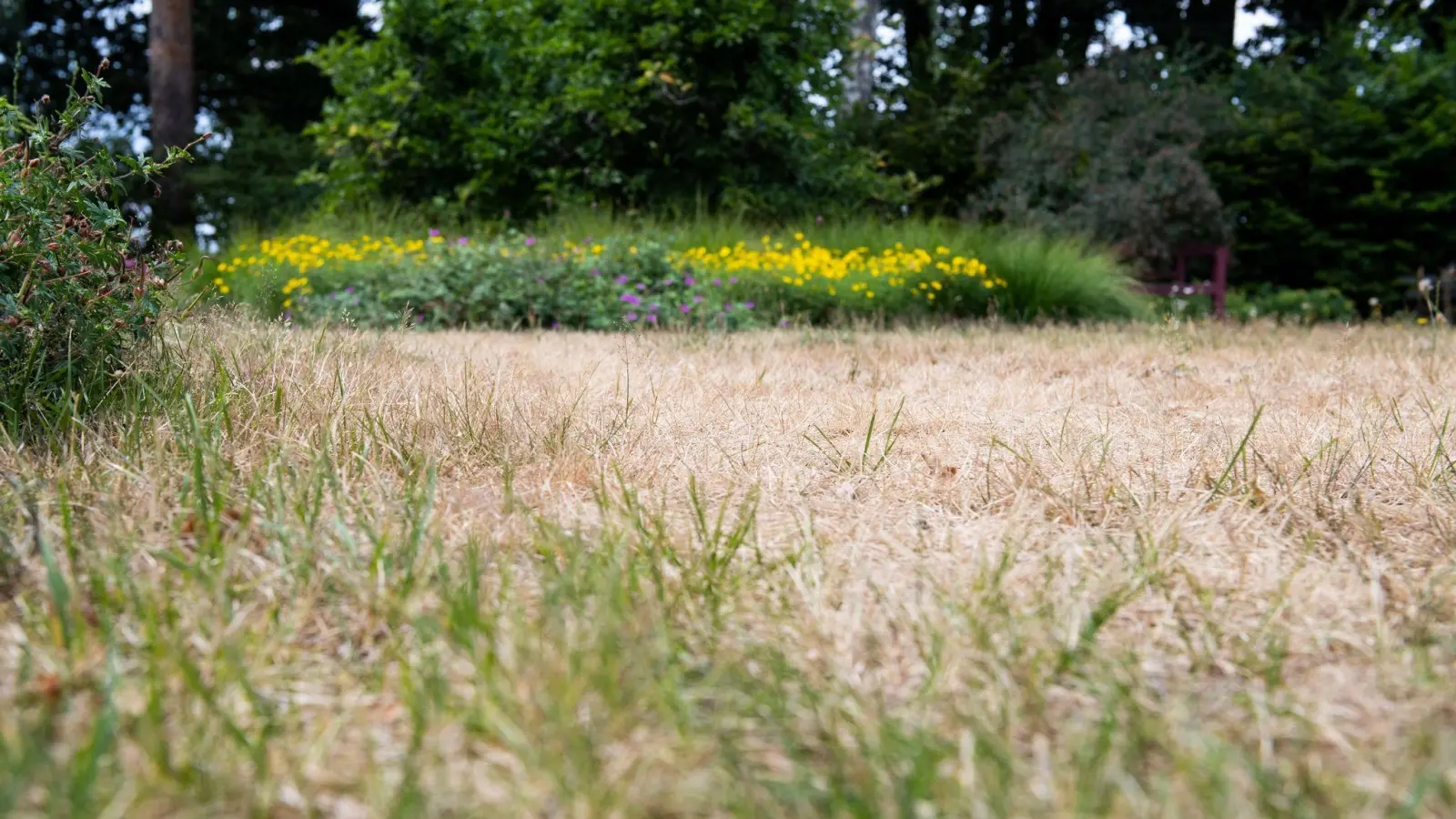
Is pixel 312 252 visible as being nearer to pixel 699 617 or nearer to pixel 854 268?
pixel 854 268

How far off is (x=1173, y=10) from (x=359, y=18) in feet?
47.9

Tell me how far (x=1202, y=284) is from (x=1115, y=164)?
1.54 metres

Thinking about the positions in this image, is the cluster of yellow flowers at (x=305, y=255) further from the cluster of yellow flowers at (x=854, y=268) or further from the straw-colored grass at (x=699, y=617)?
the straw-colored grass at (x=699, y=617)

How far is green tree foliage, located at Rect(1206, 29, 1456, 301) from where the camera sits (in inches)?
443

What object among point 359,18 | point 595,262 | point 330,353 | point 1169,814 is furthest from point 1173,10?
point 1169,814

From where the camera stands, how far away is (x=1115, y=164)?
10.5m

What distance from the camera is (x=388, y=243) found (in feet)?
26.1

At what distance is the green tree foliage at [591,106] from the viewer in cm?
941

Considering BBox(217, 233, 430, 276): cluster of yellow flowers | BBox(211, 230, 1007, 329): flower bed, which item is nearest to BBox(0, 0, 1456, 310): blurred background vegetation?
BBox(217, 233, 430, 276): cluster of yellow flowers

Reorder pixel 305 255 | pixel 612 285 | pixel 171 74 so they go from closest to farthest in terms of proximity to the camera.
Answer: pixel 612 285
pixel 305 255
pixel 171 74

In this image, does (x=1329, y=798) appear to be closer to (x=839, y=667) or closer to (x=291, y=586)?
(x=839, y=667)

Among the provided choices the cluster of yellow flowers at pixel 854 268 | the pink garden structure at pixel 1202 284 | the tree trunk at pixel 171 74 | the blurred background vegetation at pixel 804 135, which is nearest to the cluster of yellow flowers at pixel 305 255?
the blurred background vegetation at pixel 804 135

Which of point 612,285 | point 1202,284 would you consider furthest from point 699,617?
point 1202,284

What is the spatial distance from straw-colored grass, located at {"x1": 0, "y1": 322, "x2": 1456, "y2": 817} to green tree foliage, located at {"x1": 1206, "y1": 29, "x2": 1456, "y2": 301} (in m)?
10.5
